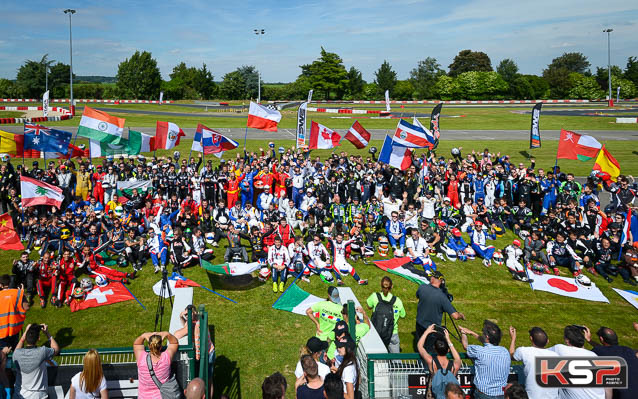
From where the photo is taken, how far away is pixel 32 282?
35.6 ft

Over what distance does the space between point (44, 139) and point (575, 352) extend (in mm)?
18585

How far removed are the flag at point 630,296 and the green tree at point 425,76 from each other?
300 feet

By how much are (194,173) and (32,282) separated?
25.8 feet

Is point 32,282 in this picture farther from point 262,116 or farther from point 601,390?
point 601,390

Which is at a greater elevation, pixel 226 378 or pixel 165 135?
pixel 165 135

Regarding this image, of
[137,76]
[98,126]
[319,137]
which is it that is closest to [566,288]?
[319,137]

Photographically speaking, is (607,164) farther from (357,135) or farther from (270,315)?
(270,315)

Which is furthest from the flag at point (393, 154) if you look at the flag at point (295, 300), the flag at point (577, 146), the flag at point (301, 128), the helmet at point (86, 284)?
the helmet at point (86, 284)

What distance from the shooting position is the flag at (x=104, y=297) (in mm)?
10641

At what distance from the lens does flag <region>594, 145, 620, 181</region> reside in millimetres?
16942

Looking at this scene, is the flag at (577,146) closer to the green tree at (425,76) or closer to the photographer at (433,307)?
the photographer at (433,307)

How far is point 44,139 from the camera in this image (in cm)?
1661

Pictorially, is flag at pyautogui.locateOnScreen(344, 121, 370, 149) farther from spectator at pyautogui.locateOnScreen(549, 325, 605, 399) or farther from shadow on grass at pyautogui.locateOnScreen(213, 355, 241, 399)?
spectator at pyautogui.locateOnScreen(549, 325, 605, 399)

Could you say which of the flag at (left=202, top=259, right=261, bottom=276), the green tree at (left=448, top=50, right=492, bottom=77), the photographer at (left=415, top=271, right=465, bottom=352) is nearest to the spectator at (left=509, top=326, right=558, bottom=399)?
the photographer at (left=415, top=271, right=465, bottom=352)
